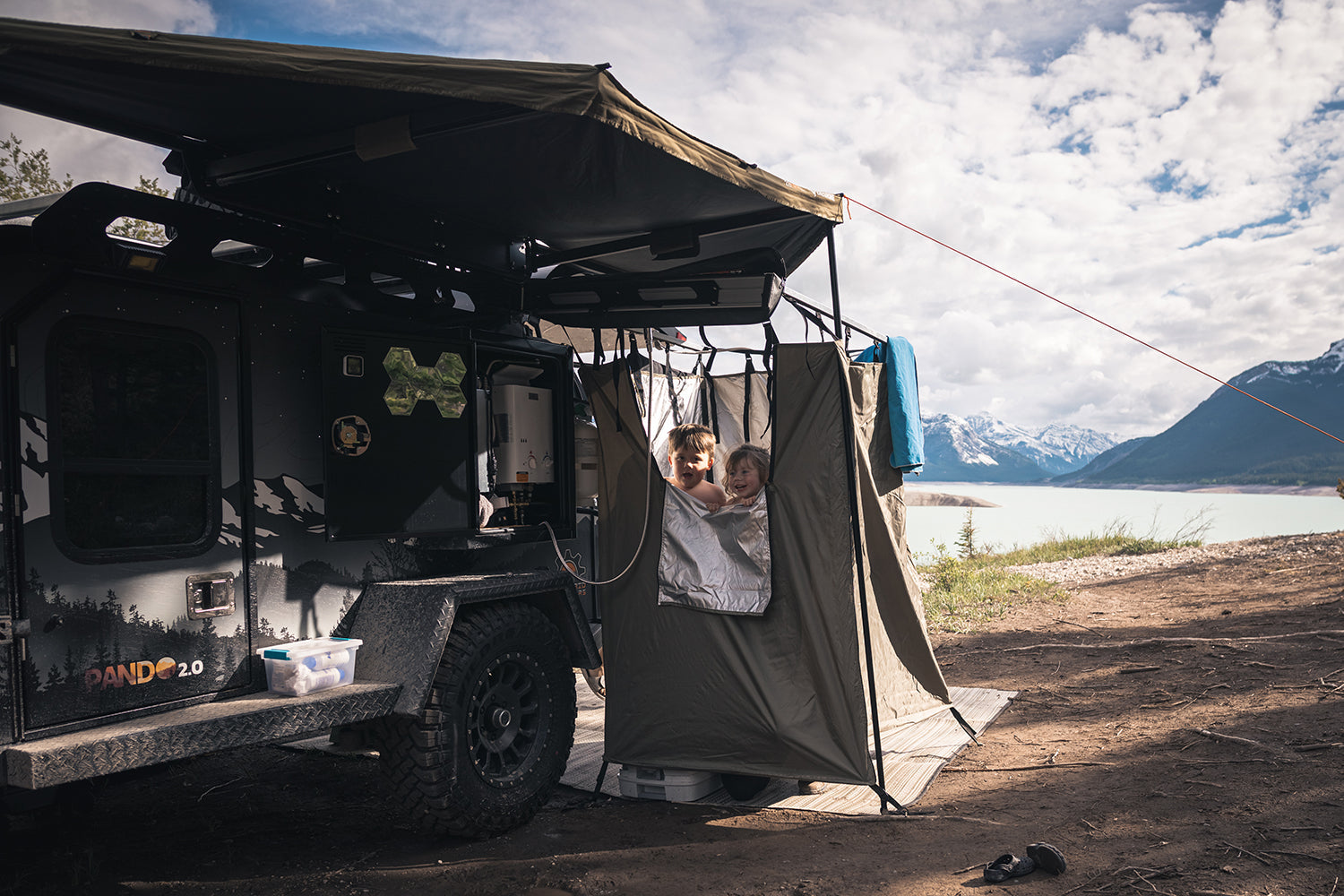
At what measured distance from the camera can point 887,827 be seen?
3.95 m

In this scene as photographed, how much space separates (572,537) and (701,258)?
190cm

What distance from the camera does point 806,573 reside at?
4207 mm

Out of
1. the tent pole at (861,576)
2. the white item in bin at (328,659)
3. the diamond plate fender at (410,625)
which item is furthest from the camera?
the tent pole at (861,576)

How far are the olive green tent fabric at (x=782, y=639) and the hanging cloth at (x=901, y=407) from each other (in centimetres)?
39

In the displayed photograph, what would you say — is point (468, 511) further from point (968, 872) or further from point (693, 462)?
point (968, 872)

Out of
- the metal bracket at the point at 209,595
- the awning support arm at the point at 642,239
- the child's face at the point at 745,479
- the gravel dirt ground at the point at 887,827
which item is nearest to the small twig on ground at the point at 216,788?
the gravel dirt ground at the point at 887,827

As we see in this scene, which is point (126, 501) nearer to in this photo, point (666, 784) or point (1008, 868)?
point (666, 784)

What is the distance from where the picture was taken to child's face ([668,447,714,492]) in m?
4.66

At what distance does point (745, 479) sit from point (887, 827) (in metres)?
1.76

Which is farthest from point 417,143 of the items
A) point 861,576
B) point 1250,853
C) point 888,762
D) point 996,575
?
point 996,575

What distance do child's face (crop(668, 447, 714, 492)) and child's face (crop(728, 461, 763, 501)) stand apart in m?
0.23

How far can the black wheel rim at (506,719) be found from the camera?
383 cm

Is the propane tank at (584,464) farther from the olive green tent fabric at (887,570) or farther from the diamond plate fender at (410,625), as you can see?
the olive green tent fabric at (887,570)

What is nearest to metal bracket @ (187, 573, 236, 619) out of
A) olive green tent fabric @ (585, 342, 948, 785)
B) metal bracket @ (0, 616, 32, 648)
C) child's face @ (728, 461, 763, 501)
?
metal bracket @ (0, 616, 32, 648)
